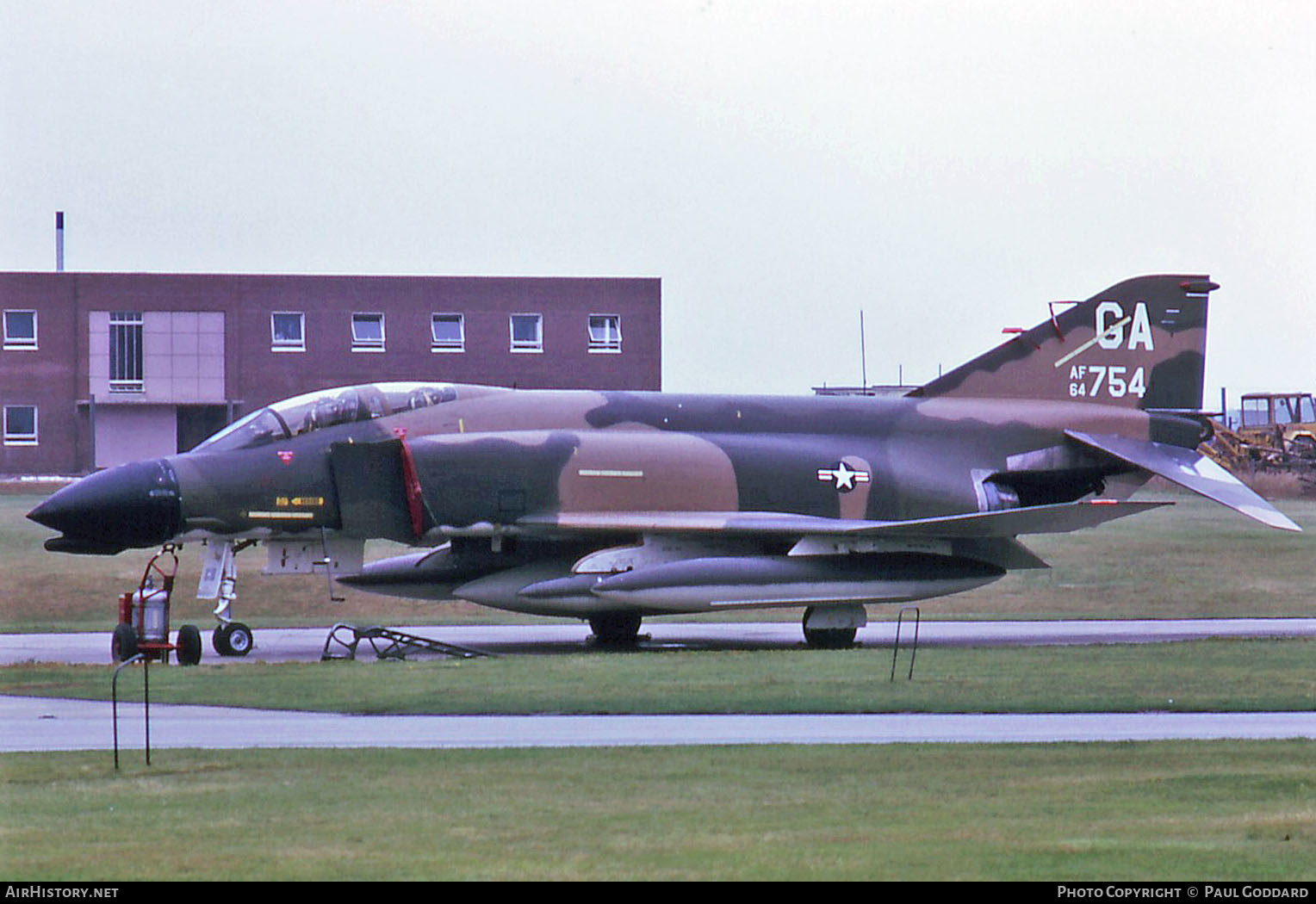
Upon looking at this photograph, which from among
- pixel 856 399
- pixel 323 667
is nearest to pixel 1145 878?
pixel 323 667

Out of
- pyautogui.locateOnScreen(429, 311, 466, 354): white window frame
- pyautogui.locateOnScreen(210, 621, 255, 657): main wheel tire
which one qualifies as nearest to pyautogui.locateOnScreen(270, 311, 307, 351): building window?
pyautogui.locateOnScreen(429, 311, 466, 354): white window frame

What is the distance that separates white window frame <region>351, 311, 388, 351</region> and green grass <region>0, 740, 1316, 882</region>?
3877 centimetres

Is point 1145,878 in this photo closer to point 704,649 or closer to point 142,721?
point 142,721

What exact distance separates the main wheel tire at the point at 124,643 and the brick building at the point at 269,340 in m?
30.6

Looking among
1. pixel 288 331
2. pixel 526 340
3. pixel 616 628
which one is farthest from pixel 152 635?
pixel 526 340

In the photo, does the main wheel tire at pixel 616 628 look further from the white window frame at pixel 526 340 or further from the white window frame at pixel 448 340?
the white window frame at pixel 526 340

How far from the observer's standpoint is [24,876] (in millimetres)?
8719

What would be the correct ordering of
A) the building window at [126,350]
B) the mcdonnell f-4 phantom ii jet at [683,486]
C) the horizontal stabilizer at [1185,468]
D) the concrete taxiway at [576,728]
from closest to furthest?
the concrete taxiway at [576,728] → the mcdonnell f-4 phantom ii jet at [683,486] → the horizontal stabilizer at [1185,468] → the building window at [126,350]

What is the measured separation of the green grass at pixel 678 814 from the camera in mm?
9031

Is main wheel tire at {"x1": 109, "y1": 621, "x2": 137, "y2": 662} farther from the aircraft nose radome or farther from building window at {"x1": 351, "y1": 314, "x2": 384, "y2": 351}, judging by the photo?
building window at {"x1": 351, "y1": 314, "x2": 384, "y2": 351}

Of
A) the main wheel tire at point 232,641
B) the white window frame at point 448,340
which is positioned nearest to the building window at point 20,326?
the white window frame at point 448,340

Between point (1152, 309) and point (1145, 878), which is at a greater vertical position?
point (1152, 309)

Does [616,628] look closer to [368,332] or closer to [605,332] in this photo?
[368,332]
